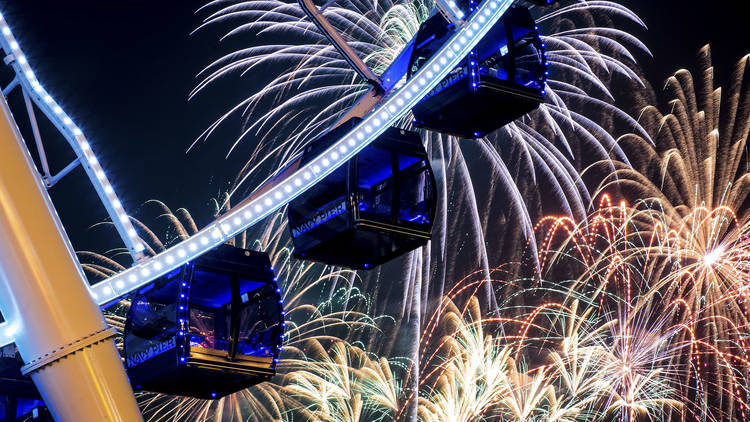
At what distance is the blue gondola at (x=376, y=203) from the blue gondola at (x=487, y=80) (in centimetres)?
43

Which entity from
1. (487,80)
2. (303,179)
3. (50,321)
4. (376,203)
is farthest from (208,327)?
(50,321)

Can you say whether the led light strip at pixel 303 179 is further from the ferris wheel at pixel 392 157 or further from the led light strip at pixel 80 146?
the ferris wheel at pixel 392 157

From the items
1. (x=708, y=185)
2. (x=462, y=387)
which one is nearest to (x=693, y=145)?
(x=708, y=185)

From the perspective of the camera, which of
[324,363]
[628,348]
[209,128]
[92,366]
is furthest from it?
[209,128]

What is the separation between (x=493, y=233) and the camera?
75.5ft

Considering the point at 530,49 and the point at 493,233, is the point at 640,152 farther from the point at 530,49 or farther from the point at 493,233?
the point at 530,49

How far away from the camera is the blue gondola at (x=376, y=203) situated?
9.11 metres

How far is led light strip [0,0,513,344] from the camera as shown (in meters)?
5.18

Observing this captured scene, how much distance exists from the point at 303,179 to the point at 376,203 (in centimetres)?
385

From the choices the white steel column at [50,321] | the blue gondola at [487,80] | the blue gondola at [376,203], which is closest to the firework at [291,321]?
the blue gondola at [376,203]

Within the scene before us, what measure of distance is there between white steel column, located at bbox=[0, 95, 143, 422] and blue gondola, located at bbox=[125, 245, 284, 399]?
20.1ft

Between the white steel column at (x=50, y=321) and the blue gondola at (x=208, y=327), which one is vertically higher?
the white steel column at (x=50, y=321)

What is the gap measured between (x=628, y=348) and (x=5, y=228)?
1777 cm

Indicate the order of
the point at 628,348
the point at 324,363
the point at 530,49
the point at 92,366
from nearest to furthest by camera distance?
the point at 92,366, the point at 530,49, the point at 628,348, the point at 324,363
